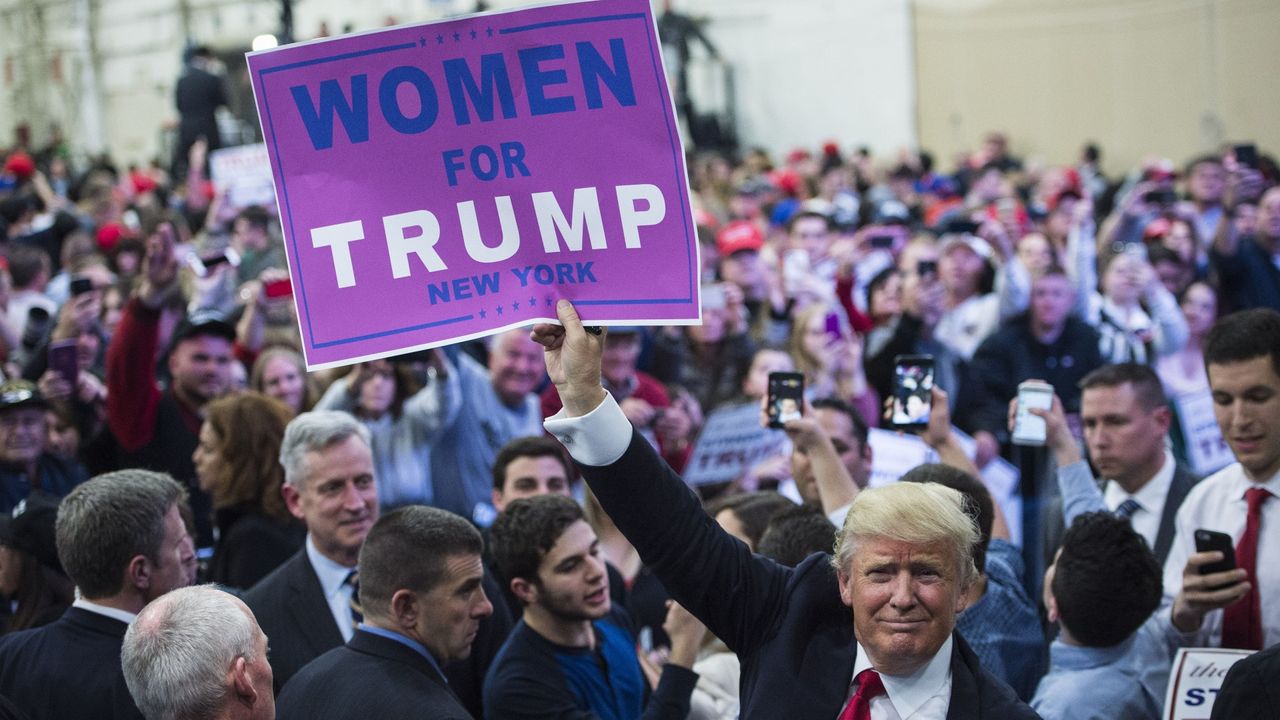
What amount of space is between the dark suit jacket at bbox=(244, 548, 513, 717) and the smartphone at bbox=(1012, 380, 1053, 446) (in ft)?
5.94

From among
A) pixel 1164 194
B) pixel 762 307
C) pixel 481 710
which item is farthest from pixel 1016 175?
pixel 481 710

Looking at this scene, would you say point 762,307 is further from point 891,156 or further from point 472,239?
point 891,156

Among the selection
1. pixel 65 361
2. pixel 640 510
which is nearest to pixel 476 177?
pixel 640 510

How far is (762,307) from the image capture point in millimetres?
9016

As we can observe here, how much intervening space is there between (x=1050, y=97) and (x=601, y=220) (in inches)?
706

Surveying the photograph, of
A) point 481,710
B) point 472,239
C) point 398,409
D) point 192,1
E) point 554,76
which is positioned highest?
point 192,1

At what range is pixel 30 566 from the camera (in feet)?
14.0

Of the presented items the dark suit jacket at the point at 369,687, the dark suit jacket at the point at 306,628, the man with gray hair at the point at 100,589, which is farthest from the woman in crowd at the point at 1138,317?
the man with gray hair at the point at 100,589

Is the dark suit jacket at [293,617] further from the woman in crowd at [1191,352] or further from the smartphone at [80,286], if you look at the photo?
the woman in crowd at [1191,352]

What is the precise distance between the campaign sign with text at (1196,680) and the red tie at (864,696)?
1259 millimetres

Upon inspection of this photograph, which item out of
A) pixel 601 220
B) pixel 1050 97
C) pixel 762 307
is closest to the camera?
pixel 601 220

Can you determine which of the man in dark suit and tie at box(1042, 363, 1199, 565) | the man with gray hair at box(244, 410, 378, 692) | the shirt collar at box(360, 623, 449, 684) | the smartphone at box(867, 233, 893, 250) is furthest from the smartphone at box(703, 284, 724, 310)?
the shirt collar at box(360, 623, 449, 684)

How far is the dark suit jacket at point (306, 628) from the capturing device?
4.14 meters

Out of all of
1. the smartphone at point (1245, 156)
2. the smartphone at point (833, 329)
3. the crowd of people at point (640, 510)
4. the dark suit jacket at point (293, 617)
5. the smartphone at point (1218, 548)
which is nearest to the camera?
the crowd of people at point (640, 510)
